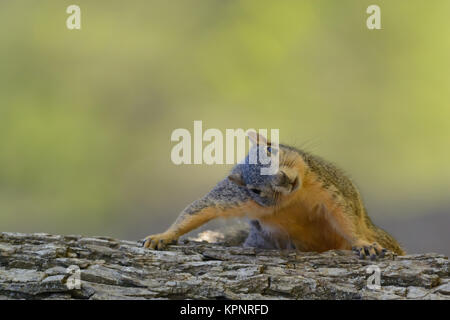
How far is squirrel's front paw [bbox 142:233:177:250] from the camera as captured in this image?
2141 millimetres

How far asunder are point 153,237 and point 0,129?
2.10 metres

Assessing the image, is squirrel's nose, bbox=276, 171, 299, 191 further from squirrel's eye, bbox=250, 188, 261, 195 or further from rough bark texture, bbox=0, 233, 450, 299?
rough bark texture, bbox=0, 233, 450, 299

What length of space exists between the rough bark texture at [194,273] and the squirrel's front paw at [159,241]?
42mm

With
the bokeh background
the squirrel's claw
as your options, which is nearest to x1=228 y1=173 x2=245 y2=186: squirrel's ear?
the squirrel's claw

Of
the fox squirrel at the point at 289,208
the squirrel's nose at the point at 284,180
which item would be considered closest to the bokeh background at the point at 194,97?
the fox squirrel at the point at 289,208

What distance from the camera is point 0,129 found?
3832 millimetres

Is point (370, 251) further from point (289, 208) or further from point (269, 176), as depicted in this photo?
point (269, 176)

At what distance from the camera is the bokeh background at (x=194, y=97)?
3723 mm

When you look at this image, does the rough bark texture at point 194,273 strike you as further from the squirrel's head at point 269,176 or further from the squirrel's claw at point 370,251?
the squirrel's head at point 269,176

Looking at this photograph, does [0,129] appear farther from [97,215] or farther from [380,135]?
[380,135]

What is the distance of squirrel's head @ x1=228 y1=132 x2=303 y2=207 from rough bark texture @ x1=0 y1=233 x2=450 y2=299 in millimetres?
214

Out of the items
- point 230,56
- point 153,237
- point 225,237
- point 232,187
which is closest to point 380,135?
point 230,56

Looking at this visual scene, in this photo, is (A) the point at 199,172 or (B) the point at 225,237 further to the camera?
(A) the point at 199,172
